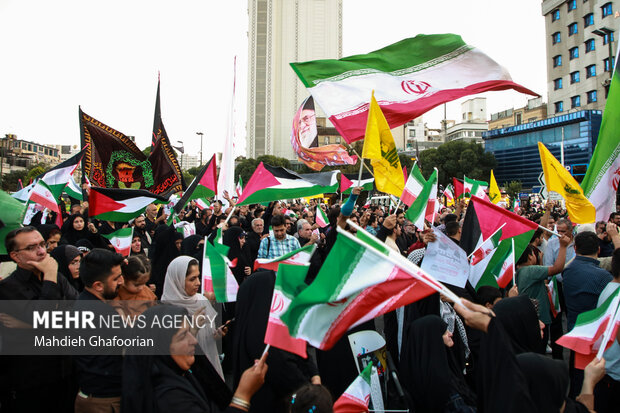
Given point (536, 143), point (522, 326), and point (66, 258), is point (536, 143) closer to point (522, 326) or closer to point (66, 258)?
point (522, 326)

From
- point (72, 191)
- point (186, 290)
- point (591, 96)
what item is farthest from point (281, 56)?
point (186, 290)

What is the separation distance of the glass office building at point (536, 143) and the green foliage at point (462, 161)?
2.21 m

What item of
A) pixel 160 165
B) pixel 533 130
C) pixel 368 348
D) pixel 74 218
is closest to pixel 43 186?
pixel 74 218

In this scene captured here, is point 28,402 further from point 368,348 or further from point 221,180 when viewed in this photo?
point 221,180

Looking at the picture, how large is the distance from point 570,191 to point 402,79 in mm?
2918

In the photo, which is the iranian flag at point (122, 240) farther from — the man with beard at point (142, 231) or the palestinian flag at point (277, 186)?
the palestinian flag at point (277, 186)

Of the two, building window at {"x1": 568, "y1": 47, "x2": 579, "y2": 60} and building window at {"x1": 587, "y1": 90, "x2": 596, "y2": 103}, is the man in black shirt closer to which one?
building window at {"x1": 587, "y1": 90, "x2": 596, "y2": 103}

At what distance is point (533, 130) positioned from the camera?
44875 mm

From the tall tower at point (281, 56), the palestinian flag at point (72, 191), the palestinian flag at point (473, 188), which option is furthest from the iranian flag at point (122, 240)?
the tall tower at point (281, 56)

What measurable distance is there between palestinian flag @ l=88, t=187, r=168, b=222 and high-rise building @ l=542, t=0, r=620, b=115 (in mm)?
40976

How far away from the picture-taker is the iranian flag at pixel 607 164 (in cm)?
548

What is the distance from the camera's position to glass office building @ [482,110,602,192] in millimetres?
38531

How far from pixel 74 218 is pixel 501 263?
617 centimetres

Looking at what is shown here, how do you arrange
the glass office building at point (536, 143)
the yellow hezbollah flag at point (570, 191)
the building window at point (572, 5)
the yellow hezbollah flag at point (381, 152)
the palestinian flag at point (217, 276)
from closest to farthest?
the palestinian flag at point (217, 276) → the yellow hezbollah flag at point (381, 152) → the yellow hezbollah flag at point (570, 191) → the glass office building at point (536, 143) → the building window at point (572, 5)
